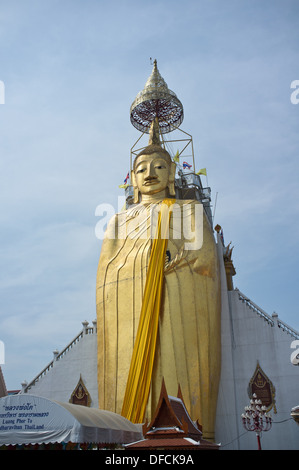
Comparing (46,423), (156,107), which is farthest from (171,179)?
(46,423)

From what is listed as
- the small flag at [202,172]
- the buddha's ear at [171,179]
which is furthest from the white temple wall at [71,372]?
the small flag at [202,172]

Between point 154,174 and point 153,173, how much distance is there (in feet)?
0.15

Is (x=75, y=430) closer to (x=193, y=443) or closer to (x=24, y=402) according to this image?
(x=24, y=402)

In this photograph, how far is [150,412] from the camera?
11148mm

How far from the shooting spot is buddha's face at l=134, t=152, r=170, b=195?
1455 centimetres

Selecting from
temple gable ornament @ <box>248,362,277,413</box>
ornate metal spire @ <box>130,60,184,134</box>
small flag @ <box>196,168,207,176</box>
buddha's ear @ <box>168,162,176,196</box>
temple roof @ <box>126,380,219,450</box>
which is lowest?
temple roof @ <box>126,380,219,450</box>

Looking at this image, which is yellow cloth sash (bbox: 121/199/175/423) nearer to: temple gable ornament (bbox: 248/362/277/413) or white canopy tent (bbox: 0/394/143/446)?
temple gable ornament (bbox: 248/362/277/413)

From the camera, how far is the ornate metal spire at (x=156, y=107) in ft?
54.3

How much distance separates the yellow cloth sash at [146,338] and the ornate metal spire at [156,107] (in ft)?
18.5

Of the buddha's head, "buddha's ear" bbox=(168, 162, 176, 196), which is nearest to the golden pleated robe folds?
"buddha's ear" bbox=(168, 162, 176, 196)

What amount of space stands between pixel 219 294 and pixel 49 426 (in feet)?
23.1

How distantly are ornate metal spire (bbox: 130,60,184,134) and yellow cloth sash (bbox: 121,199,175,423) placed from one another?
5634mm

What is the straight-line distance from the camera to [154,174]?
14516 mm
